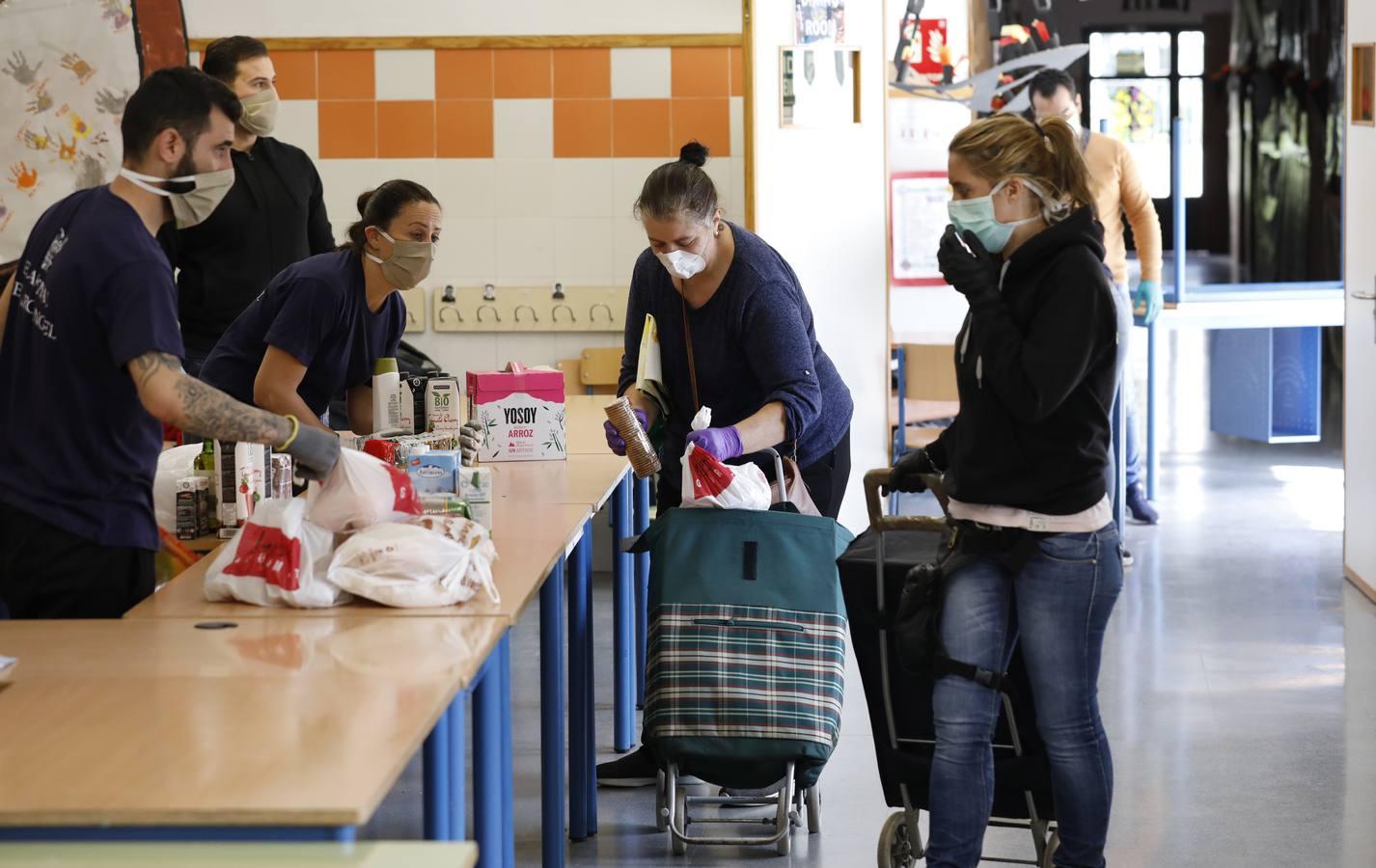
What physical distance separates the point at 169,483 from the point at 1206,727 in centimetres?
271

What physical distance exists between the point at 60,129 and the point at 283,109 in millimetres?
2110

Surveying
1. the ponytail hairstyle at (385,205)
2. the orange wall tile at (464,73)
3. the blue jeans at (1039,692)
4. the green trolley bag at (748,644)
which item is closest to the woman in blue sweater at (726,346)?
the green trolley bag at (748,644)

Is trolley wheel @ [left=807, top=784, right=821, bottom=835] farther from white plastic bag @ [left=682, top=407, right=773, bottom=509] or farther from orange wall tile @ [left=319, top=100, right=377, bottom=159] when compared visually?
orange wall tile @ [left=319, top=100, right=377, bottom=159]

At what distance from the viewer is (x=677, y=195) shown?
10.7 feet

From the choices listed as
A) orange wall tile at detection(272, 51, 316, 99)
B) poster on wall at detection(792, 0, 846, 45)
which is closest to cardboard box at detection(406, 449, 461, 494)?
poster on wall at detection(792, 0, 846, 45)

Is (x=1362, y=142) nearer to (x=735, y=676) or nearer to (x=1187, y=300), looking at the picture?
(x=1187, y=300)

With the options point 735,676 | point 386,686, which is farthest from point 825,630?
point 386,686

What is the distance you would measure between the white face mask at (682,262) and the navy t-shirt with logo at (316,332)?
2.39ft

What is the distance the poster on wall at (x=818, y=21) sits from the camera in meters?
6.00

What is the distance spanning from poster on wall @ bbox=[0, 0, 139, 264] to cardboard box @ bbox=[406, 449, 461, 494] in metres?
2.16

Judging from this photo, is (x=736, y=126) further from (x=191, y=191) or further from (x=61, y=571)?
(x=61, y=571)

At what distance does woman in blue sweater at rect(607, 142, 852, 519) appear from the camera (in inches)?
130

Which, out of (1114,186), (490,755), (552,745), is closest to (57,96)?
(552,745)

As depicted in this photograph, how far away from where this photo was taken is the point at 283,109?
6.64m
